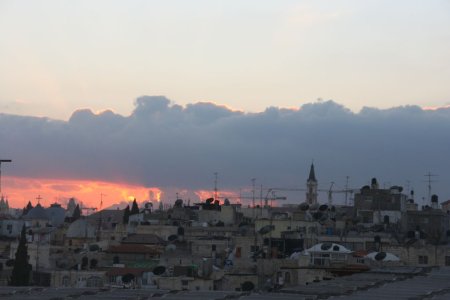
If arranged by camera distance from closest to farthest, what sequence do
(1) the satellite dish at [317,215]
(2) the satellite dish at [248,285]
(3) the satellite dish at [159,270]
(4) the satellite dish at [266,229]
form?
(2) the satellite dish at [248,285]
(3) the satellite dish at [159,270]
(4) the satellite dish at [266,229]
(1) the satellite dish at [317,215]

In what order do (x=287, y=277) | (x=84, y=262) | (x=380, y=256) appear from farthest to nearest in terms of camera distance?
(x=84, y=262), (x=380, y=256), (x=287, y=277)

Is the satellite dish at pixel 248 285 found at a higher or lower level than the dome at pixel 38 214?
lower

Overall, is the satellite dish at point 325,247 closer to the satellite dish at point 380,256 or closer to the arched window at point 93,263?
the satellite dish at point 380,256

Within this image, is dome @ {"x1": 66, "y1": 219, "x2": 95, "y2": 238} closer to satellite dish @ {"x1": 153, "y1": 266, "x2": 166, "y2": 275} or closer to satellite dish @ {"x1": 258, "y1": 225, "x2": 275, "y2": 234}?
satellite dish @ {"x1": 258, "y1": 225, "x2": 275, "y2": 234}

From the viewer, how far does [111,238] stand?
104 m

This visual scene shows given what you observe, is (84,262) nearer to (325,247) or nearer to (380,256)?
(325,247)

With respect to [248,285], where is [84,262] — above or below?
above

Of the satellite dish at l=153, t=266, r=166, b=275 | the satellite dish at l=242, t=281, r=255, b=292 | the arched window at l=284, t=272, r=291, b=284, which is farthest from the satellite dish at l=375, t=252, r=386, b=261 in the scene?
the satellite dish at l=153, t=266, r=166, b=275

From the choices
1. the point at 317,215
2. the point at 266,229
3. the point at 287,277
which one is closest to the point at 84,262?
the point at 266,229

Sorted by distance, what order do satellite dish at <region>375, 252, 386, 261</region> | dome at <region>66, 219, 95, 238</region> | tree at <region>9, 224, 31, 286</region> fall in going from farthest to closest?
dome at <region>66, 219, 95, 238</region> → tree at <region>9, 224, 31, 286</region> → satellite dish at <region>375, 252, 386, 261</region>

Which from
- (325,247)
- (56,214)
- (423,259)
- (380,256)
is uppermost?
(56,214)

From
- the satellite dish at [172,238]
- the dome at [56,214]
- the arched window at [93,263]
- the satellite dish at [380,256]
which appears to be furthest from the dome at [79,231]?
the satellite dish at [380,256]

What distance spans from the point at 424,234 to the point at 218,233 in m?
19.9

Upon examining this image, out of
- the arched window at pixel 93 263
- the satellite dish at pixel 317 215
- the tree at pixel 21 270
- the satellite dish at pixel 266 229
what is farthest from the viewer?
the satellite dish at pixel 317 215
